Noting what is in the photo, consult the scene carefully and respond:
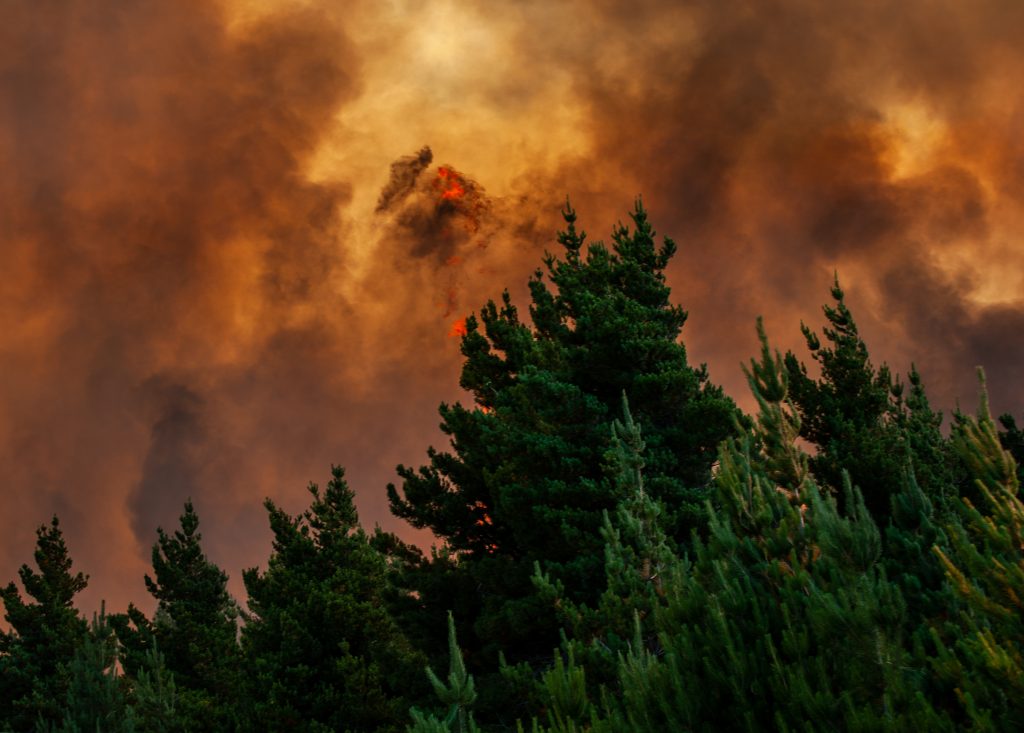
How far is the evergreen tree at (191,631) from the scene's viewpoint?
33469 mm

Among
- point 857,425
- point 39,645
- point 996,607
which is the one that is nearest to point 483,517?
point 857,425

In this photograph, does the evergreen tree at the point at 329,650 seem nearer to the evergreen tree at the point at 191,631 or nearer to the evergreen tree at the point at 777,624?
the evergreen tree at the point at 191,631

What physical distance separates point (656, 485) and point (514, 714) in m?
6.75

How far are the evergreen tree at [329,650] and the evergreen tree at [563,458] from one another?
3314mm

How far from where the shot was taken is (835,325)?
24109mm

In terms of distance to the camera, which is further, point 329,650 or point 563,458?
point 329,650

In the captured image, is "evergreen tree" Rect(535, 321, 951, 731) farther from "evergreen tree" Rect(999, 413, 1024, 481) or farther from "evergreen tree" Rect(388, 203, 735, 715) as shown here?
"evergreen tree" Rect(999, 413, 1024, 481)

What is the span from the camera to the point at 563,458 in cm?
1873

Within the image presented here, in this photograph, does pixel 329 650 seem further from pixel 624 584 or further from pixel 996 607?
pixel 996 607

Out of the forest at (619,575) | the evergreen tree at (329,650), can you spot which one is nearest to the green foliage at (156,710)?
the forest at (619,575)

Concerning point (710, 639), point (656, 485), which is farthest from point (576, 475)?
point (710, 639)

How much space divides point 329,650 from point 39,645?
77.4ft

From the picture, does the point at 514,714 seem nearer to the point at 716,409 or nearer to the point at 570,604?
the point at 570,604

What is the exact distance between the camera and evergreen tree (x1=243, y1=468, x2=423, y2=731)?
24.3m
